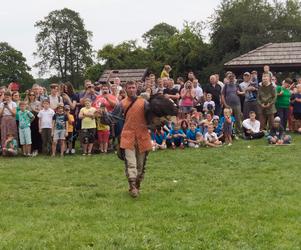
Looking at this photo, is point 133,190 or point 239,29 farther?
point 239,29

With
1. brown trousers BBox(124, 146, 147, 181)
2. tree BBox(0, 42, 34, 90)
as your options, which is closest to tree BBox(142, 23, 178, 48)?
tree BBox(0, 42, 34, 90)

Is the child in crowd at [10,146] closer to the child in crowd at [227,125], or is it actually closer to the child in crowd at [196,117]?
the child in crowd at [196,117]

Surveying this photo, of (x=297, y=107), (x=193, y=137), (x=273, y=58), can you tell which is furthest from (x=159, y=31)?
(x=193, y=137)

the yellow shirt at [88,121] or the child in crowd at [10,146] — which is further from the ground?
the yellow shirt at [88,121]

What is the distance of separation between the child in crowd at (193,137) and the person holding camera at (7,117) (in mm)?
4749

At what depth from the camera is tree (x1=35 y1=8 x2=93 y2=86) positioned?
7812 centimetres

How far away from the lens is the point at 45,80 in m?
81.1

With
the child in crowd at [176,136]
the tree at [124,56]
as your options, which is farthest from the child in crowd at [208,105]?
the tree at [124,56]

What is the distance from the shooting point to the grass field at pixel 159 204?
615 cm

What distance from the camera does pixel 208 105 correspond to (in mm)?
16000

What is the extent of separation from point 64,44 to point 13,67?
9.46 meters

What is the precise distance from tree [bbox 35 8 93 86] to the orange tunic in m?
68.7

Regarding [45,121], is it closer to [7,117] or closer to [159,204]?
[7,117]

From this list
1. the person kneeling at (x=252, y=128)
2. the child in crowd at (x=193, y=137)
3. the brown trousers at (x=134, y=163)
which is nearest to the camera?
the brown trousers at (x=134, y=163)
